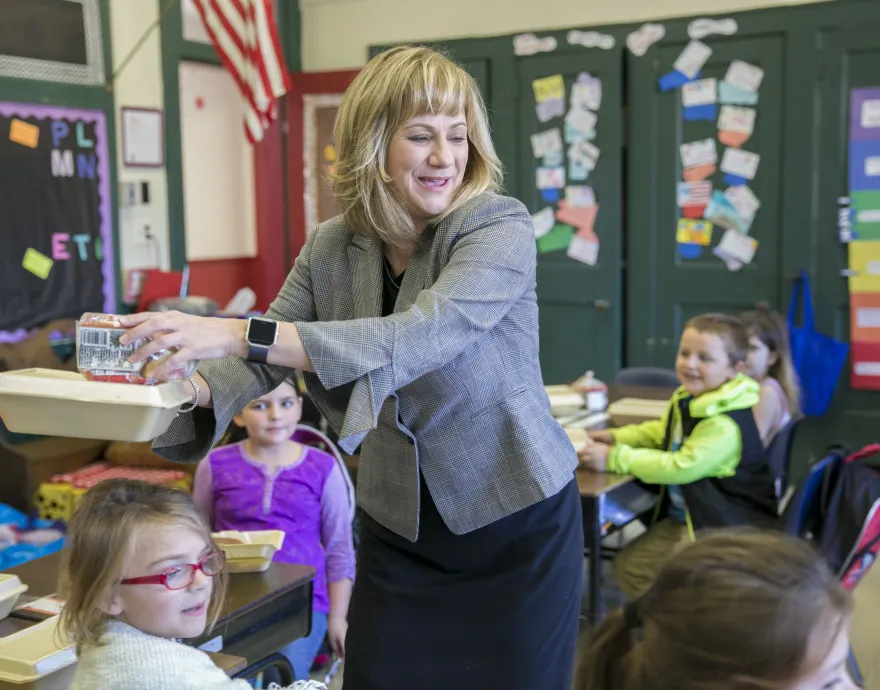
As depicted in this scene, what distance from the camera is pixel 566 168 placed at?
19.3ft

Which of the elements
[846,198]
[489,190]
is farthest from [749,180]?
[489,190]

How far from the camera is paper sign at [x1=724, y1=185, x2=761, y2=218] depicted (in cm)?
549

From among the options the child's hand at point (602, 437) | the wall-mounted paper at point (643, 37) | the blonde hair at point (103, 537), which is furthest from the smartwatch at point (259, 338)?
the wall-mounted paper at point (643, 37)

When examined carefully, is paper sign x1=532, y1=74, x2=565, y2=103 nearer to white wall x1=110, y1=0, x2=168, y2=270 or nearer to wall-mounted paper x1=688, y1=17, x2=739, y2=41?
wall-mounted paper x1=688, y1=17, x2=739, y2=41

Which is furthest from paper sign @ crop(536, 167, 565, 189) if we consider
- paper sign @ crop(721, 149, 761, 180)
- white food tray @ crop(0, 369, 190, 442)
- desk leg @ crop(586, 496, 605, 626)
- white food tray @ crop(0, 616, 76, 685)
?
white food tray @ crop(0, 369, 190, 442)

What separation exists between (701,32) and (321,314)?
4.16 metres

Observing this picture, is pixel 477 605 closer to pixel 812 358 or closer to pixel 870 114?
pixel 812 358

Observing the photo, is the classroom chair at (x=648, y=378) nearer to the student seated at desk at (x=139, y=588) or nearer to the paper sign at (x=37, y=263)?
the paper sign at (x=37, y=263)

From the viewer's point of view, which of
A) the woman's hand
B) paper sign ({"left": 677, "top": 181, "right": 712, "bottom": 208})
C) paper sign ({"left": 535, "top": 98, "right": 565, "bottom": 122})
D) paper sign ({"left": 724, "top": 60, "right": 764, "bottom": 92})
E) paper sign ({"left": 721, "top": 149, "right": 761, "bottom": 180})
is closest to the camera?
the woman's hand

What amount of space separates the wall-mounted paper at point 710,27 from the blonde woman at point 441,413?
158 inches

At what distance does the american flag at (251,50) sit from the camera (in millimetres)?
5199

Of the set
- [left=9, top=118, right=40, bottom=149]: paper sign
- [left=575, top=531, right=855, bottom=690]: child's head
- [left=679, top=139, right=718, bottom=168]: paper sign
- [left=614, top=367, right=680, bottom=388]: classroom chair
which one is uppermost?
[left=9, top=118, right=40, bottom=149]: paper sign

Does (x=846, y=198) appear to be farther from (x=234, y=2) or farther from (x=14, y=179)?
(x=14, y=179)

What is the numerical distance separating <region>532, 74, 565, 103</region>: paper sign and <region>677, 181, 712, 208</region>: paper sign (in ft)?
2.72
